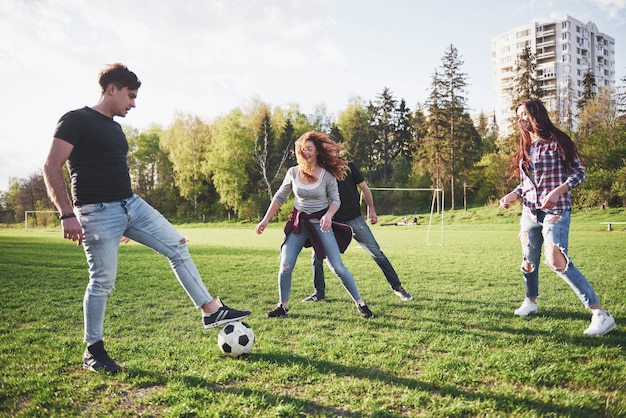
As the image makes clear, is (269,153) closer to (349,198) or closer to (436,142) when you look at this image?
(436,142)

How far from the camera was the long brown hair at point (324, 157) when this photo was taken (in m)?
5.27

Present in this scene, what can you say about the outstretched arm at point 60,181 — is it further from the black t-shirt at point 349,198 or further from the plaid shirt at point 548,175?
the plaid shirt at point 548,175

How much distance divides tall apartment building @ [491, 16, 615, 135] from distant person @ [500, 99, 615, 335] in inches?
2832

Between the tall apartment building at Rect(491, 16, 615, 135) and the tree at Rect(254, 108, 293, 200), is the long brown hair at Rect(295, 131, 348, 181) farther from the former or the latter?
the tall apartment building at Rect(491, 16, 615, 135)

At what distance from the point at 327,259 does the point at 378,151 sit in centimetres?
5236

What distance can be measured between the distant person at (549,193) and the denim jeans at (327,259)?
2.02 metres

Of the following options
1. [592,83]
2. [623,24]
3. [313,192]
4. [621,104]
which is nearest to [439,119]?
[621,104]

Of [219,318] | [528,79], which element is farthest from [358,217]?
[528,79]

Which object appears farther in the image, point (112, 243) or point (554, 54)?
point (554, 54)

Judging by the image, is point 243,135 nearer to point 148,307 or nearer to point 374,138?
point 374,138

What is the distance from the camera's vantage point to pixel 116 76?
3.71 meters

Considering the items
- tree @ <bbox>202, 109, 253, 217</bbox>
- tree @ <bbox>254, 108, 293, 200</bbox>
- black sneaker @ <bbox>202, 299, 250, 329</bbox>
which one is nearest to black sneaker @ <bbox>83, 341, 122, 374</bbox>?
black sneaker @ <bbox>202, 299, 250, 329</bbox>

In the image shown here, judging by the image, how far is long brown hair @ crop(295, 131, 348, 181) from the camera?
5.27 m

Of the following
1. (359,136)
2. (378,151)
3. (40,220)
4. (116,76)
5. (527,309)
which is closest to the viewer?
(116,76)
